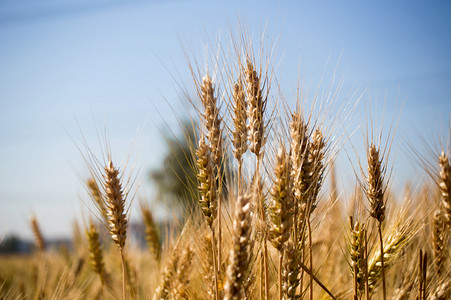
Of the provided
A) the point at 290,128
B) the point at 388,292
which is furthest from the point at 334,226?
the point at 290,128

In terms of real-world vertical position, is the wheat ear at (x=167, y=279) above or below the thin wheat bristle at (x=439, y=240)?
below

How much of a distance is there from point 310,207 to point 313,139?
0.32 meters

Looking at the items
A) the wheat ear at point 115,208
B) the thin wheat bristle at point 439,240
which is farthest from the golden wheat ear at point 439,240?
the wheat ear at point 115,208

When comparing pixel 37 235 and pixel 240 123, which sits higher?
pixel 240 123

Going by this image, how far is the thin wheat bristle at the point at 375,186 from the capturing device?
5.18 ft

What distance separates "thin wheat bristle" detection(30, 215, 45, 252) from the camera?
13.0 feet

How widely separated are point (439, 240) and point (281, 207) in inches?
49.9

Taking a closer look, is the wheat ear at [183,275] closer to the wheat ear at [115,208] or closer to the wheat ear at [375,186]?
the wheat ear at [115,208]

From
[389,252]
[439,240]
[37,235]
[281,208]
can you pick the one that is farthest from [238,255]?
[37,235]

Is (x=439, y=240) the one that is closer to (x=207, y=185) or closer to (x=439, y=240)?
(x=439, y=240)

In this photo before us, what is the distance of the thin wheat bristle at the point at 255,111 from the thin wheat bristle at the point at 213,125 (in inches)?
5.8

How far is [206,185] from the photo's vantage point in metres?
1.50

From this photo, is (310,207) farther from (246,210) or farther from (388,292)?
(388,292)

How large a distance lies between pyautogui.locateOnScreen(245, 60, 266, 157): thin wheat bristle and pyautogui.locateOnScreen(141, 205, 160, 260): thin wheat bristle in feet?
6.58
